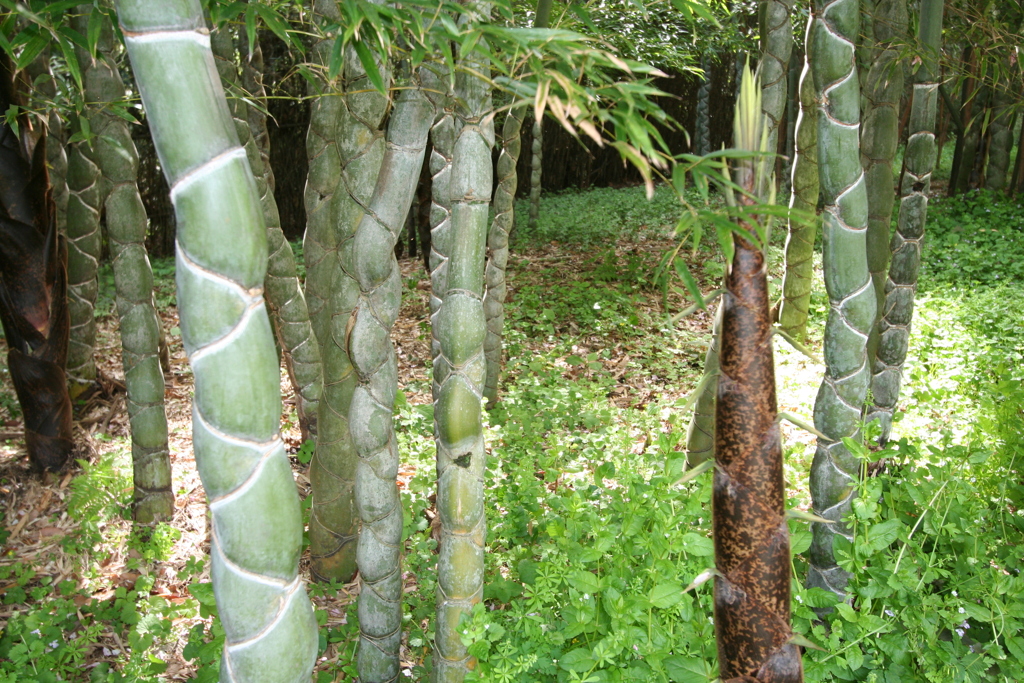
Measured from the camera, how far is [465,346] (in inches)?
60.3

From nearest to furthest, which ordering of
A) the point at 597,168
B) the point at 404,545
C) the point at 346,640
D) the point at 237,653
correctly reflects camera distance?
the point at 237,653
the point at 346,640
the point at 404,545
the point at 597,168

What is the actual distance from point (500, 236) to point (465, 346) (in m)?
2.27

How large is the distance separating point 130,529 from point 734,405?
2.95 m

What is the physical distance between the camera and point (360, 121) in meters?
1.97

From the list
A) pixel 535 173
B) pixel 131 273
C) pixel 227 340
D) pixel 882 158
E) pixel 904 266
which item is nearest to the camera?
pixel 227 340

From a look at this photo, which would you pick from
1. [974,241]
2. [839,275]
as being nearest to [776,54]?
[839,275]

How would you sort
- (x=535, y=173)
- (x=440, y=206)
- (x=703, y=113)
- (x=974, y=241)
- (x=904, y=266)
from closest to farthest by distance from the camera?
1. (x=440, y=206)
2. (x=904, y=266)
3. (x=974, y=241)
4. (x=535, y=173)
5. (x=703, y=113)

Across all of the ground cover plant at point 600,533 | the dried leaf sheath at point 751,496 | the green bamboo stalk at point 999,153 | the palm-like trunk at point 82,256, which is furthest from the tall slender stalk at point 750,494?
the green bamboo stalk at point 999,153

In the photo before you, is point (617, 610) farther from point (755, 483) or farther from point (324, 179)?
point (324, 179)

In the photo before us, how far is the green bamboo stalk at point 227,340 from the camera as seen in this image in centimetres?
95

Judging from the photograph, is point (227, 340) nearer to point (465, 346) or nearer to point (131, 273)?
point (465, 346)

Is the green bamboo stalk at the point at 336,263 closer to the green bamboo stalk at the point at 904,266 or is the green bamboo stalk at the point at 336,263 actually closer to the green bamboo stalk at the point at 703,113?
the green bamboo stalk at the point at 904,266

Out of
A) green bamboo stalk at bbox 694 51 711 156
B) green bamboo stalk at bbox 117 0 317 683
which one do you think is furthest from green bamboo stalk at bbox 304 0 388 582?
green bamboo stalk at bbox 694 51 711 156

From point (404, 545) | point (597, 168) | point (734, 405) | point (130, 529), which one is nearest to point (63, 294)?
point (130, 529)
